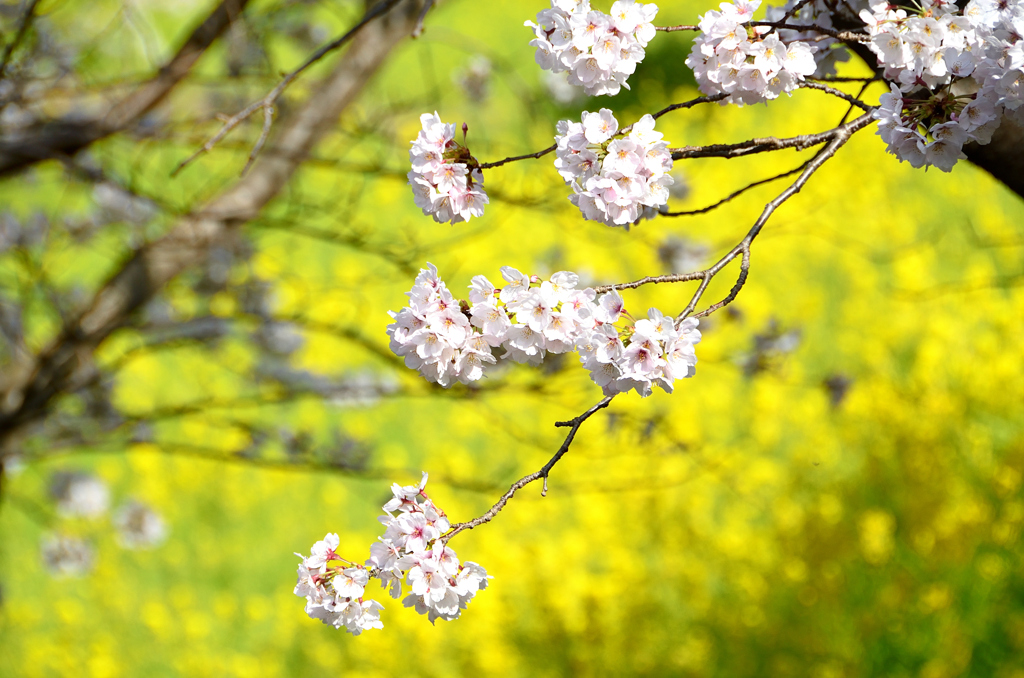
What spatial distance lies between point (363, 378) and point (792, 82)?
3.17 meters

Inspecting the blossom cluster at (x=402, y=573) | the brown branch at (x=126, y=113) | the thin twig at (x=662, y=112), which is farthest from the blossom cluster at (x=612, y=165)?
the brown branch at (x=126, y=113)

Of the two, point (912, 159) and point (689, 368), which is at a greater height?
point (912, 159)

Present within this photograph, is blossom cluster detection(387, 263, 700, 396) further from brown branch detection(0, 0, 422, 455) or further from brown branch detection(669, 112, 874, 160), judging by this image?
brown branch detection(0, 0, 422, 455)

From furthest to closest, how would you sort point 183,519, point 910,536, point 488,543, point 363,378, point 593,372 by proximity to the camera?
point 183,519 → point 363,378 → point 488,543 → point 910,536 → point 593,372

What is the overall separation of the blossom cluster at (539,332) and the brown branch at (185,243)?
1.37 meters

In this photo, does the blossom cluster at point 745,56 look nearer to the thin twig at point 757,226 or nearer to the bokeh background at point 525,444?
the thin twig at point 757,226

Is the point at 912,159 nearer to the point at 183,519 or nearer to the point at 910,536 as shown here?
the point at 910,536

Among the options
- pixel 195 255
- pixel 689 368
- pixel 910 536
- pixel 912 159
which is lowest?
pixel 910 536

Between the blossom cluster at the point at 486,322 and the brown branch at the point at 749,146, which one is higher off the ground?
the brown branch at the point at 749,146

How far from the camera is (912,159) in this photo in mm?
1030

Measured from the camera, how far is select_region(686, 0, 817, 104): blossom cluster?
1.04 metres

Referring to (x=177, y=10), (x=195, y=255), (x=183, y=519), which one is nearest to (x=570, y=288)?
(x=195, y=255)

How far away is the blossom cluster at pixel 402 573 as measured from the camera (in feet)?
3.28

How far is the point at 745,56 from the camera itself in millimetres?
1052
